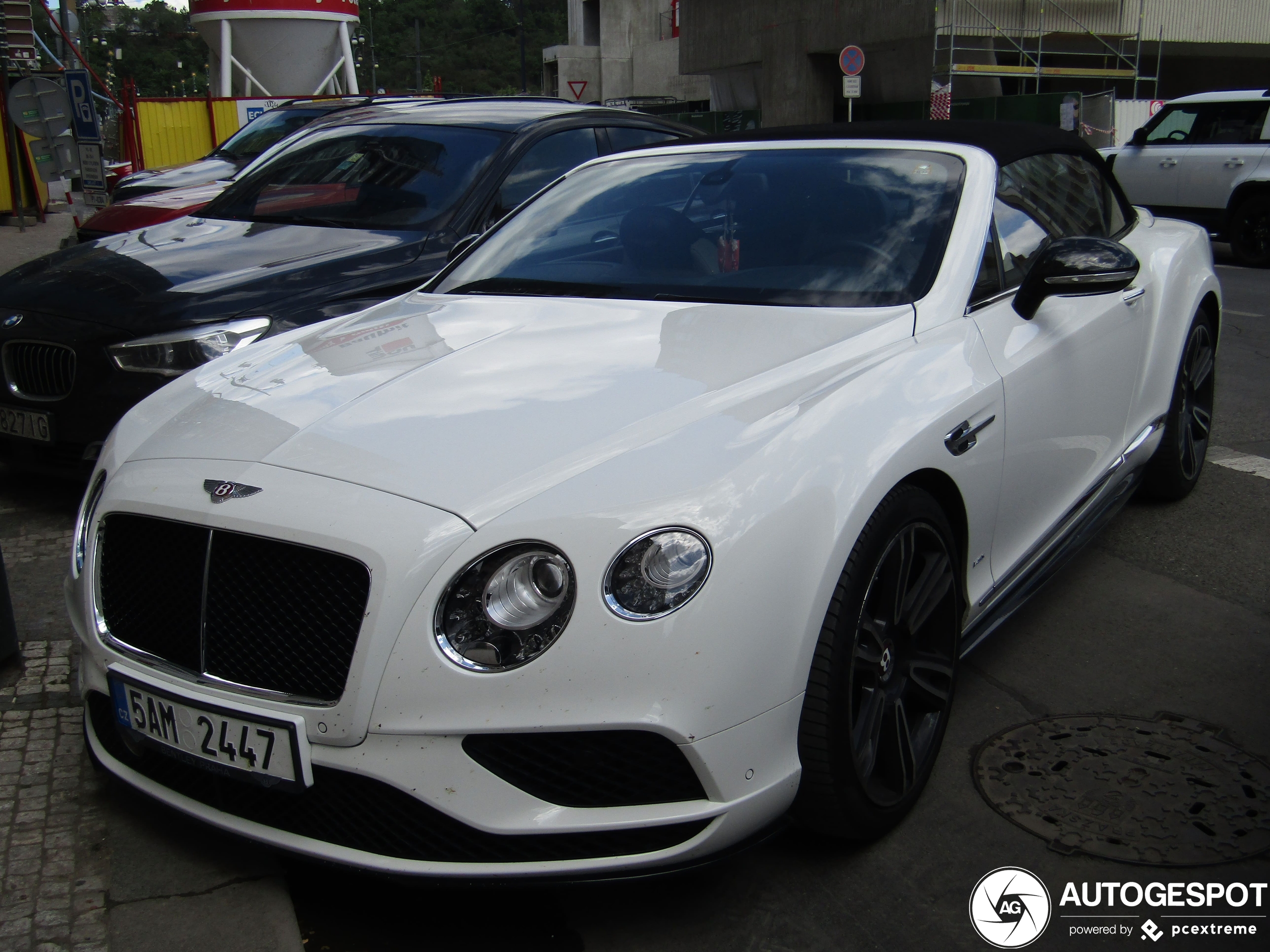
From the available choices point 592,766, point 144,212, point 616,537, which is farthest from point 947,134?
point 144,212

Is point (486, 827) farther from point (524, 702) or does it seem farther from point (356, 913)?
point (356, 913)

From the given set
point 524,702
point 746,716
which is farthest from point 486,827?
point 746,716

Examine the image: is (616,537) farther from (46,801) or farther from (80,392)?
(80,392)

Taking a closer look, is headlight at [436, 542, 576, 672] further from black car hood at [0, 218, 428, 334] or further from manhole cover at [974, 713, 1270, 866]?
black car hood at [0, 218, 428, 334]

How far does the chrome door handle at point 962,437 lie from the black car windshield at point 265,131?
10643mm

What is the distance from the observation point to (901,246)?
3.20 meters

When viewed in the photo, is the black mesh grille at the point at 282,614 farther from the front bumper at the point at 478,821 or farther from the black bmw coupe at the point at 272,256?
the black bmw coupe at the point at 272,256

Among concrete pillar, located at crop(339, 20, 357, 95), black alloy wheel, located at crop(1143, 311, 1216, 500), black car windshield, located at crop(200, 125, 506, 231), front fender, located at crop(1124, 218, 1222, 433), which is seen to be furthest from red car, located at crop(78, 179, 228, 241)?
concrete pillar, located at crop(339, 20, 357, 95)

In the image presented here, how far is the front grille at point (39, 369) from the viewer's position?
15.7 ft

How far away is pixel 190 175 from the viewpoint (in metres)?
11.8

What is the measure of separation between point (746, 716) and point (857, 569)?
15.9 inches

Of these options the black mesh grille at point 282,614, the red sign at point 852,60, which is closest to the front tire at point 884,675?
the black mesh grille at point 282,614

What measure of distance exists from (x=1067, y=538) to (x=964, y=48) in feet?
87.4

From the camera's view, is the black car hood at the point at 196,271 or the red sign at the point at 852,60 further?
the red sign at the point at 852,60
